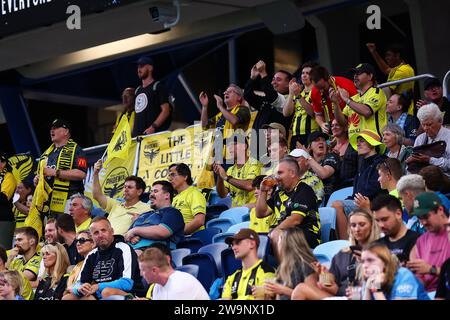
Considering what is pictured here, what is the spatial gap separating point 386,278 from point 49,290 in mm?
4115

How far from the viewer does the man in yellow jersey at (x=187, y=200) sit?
11.9 m

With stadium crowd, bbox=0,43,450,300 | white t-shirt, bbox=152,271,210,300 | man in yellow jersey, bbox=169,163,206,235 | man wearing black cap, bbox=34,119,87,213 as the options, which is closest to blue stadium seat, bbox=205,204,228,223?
stadium crowd, bbox=0,43,450,300

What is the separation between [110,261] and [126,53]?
826 cm

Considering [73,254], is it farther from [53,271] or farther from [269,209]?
[269,209]

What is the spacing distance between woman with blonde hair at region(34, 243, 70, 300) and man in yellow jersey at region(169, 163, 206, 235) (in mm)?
1249

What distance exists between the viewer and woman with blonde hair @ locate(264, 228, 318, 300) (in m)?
8.67

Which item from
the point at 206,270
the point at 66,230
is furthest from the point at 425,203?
the point at 66,230

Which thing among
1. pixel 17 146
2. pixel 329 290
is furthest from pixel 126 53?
pixel 329 290

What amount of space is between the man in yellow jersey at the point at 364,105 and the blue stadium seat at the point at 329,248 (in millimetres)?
2180

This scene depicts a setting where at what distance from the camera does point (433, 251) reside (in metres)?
8.27

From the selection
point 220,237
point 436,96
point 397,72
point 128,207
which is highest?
point 397,72

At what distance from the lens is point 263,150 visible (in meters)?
12.5

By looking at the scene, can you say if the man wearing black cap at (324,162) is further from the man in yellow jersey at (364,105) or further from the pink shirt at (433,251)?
the pink shirt at (433,251)

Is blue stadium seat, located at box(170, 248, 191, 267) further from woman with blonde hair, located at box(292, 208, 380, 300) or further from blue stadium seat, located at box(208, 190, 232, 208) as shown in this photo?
woman with blonde hair, located at box(292, 208, 380, 300)
